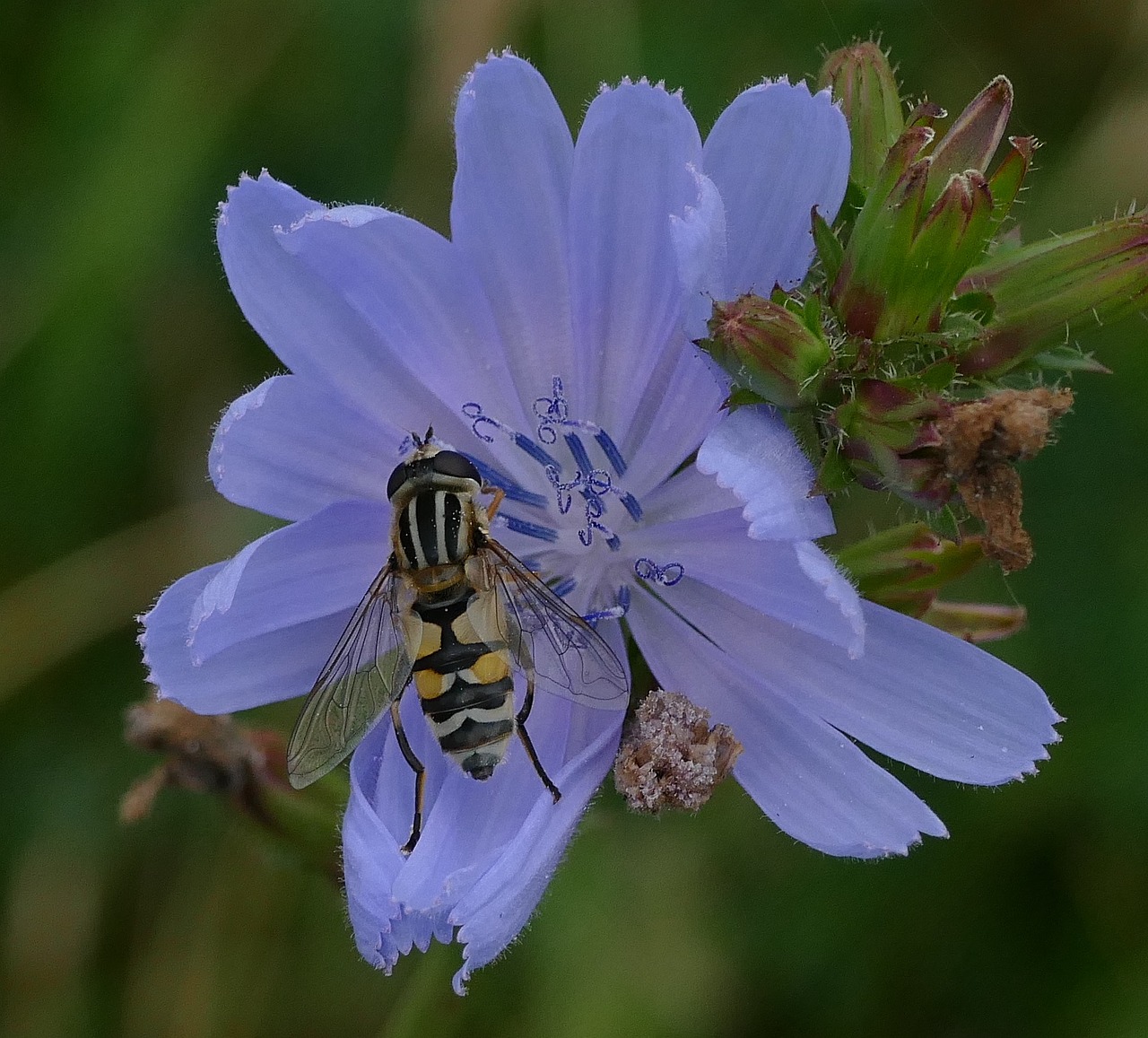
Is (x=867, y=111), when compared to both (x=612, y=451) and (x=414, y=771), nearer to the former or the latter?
(x=612, y=451)

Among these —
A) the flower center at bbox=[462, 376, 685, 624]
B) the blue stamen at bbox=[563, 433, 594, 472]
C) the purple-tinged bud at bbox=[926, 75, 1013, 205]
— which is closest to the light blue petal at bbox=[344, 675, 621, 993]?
the flower center at bbox=[462, 376, 685, 624]

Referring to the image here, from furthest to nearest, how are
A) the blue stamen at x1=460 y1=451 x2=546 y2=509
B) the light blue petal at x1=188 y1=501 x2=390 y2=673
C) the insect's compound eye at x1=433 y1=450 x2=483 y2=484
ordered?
1. the blue stamen at x1=460 y1=451 x2=546 y2=509
2. the insect's compound eye at x1=433 y1=450 x2=483 y2=484
3. the light blue petal at x1=188 y1=501 x2=390 y2=673

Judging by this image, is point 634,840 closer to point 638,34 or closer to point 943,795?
point 943,795

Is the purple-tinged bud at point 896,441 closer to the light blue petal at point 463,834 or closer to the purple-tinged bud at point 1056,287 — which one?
the purple-tinged bud at point 1056,287

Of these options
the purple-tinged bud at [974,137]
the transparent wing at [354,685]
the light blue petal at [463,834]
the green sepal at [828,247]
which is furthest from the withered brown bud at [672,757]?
the purple-tinged bud at [974,137]

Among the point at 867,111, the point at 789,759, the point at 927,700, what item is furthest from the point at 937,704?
the point at 867,111

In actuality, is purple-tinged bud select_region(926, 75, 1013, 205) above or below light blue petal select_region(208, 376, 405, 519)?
above

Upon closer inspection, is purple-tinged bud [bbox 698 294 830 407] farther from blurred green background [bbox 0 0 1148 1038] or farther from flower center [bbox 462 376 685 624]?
blurred green background [bbox 0 0 1148 1038]
